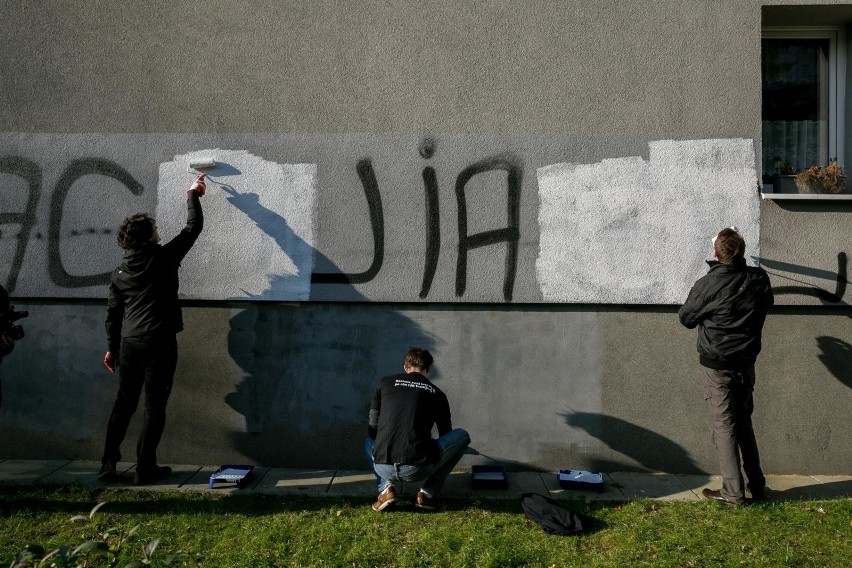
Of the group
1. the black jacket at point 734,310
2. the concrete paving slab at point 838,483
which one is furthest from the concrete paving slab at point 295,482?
the concrete paving slab at point 838,483

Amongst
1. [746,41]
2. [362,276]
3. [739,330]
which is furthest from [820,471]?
[362,276]

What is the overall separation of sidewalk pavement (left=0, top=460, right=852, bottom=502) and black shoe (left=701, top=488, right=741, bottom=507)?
3.1 inches

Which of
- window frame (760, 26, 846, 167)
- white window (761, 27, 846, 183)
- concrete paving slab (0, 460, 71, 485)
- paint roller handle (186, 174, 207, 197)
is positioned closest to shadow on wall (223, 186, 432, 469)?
paint roller handle (186, 174, 207, 197)

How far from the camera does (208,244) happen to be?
206 inches

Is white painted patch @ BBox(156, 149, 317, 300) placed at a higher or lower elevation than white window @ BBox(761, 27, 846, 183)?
lower

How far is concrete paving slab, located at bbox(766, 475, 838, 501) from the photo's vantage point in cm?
461

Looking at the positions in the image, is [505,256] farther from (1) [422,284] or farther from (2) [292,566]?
(2) [292,566]

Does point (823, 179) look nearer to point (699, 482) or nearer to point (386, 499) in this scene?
point (699, 482)

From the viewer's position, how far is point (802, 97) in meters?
5.49

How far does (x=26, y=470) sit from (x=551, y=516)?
3841mm

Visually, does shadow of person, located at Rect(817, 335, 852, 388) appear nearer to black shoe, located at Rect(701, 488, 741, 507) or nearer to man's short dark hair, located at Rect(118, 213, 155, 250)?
black shoe, located at Rect(701, 488, 741, 507)

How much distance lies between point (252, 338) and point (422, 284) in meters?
1.40

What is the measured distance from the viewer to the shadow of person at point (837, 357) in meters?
5.05

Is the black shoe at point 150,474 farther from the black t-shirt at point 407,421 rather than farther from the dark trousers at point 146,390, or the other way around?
the black t-shirt at point 407,421
